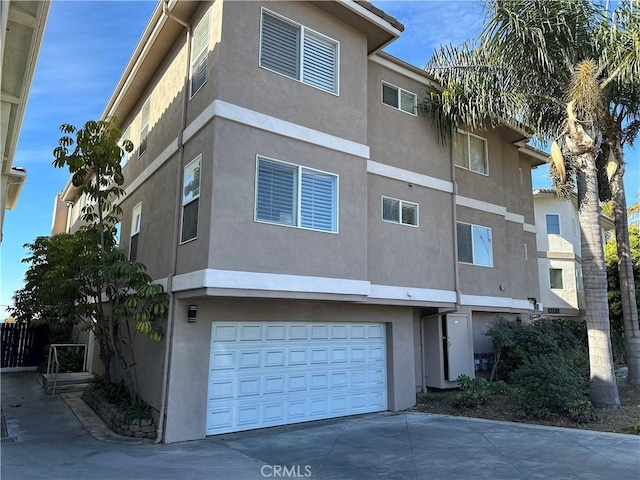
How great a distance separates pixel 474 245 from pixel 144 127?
11.0m

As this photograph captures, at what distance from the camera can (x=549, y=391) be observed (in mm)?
9938

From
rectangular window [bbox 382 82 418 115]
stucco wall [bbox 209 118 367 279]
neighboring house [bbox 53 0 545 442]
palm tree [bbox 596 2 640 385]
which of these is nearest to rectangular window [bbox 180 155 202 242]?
neighboring house [bbox 53 0 545 442]

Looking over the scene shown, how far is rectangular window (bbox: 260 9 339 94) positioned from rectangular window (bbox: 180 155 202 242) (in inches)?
105

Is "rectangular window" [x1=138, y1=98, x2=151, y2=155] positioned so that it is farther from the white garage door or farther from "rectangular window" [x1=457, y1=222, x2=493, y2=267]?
"rectangular window" [x1=457, y1=222, x2=493, y2=267]

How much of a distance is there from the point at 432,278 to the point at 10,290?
18.9 metres

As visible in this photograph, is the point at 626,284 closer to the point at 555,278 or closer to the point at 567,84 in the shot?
the point at 567,84

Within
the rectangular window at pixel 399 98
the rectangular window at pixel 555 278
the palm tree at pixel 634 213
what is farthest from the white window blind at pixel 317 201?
the palm tree at pixel 634 213

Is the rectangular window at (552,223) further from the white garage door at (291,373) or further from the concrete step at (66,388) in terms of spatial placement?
the concrete step at (66,388)

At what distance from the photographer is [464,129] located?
15.1 metres

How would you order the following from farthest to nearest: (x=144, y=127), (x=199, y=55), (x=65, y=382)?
(x=65, y=382), (x=144, y=127), (x=199, y=55)

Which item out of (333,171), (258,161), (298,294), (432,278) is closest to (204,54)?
(258,161)

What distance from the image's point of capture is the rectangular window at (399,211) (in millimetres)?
12250

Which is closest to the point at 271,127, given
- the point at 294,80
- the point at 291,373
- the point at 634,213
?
the point at 294,80

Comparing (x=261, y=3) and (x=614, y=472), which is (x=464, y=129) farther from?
(x=614, y=472)
